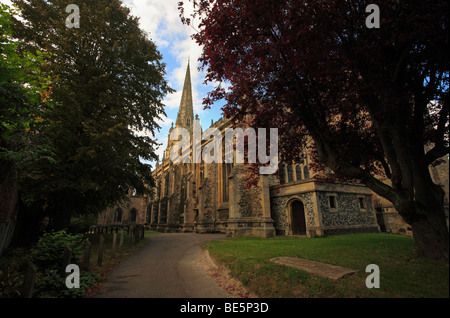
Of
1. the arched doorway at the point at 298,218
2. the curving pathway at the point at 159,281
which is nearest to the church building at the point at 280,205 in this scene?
the arched doorway at the point at 298,218

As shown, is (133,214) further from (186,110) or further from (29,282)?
(29,282)

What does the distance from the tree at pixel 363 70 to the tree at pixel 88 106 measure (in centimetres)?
617

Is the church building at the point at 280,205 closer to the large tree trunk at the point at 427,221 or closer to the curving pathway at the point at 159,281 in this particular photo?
the curving pathway at the point at 159,281

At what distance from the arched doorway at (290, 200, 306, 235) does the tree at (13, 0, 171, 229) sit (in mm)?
11210

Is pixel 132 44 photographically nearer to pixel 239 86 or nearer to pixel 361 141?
pixel 239 86

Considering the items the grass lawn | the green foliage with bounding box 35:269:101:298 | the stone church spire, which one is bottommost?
the green foliage with bounding box 35:269:101:298

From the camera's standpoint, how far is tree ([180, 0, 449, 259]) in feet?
14.9

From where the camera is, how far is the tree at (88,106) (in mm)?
9203

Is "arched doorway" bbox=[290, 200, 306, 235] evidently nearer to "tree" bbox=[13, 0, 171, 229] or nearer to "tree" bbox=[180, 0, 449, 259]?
"tree" bbox=[180, 0, 449, 259]

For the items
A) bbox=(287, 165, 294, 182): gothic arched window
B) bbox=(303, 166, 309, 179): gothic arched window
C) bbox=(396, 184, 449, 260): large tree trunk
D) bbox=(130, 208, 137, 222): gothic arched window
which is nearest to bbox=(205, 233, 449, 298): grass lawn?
bbox=(396, 184, 449, 260): large tree trunk

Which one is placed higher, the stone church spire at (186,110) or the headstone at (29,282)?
the stone church spire at (186,110)
